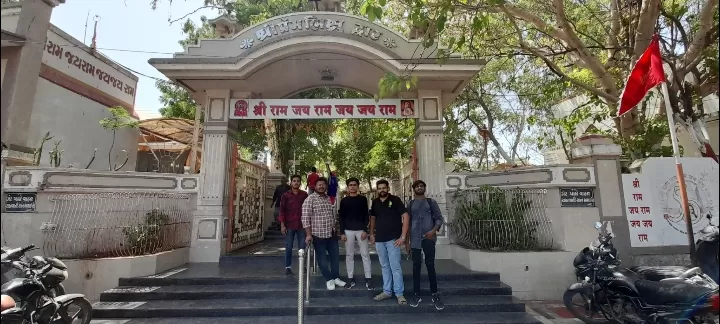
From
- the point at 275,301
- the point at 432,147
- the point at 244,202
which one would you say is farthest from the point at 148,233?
the point at 432,147

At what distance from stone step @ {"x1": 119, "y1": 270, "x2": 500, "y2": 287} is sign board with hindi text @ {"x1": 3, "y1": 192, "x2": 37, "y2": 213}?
72.0 inches

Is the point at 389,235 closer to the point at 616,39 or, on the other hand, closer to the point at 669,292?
the point at 669,292

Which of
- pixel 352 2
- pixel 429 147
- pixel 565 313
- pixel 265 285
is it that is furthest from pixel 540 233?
pixel 352 2

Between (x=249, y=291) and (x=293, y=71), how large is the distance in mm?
4235

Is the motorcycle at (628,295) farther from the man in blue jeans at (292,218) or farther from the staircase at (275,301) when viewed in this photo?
the man in blue jeans at (292,218)

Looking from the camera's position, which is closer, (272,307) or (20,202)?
(272,307)

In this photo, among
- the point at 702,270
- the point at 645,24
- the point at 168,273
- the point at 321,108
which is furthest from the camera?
the point at 321,108

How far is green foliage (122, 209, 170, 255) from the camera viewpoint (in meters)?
5.86

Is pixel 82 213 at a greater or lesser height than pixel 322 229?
greater

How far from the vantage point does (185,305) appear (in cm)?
480

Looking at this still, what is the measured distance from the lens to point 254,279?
5.48 m

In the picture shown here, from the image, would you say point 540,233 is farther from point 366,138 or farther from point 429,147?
point 366,138

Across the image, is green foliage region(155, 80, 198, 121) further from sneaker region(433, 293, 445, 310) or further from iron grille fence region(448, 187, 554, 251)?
sneaker region(433, 293, 445, 310)

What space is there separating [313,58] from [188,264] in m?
4.32
